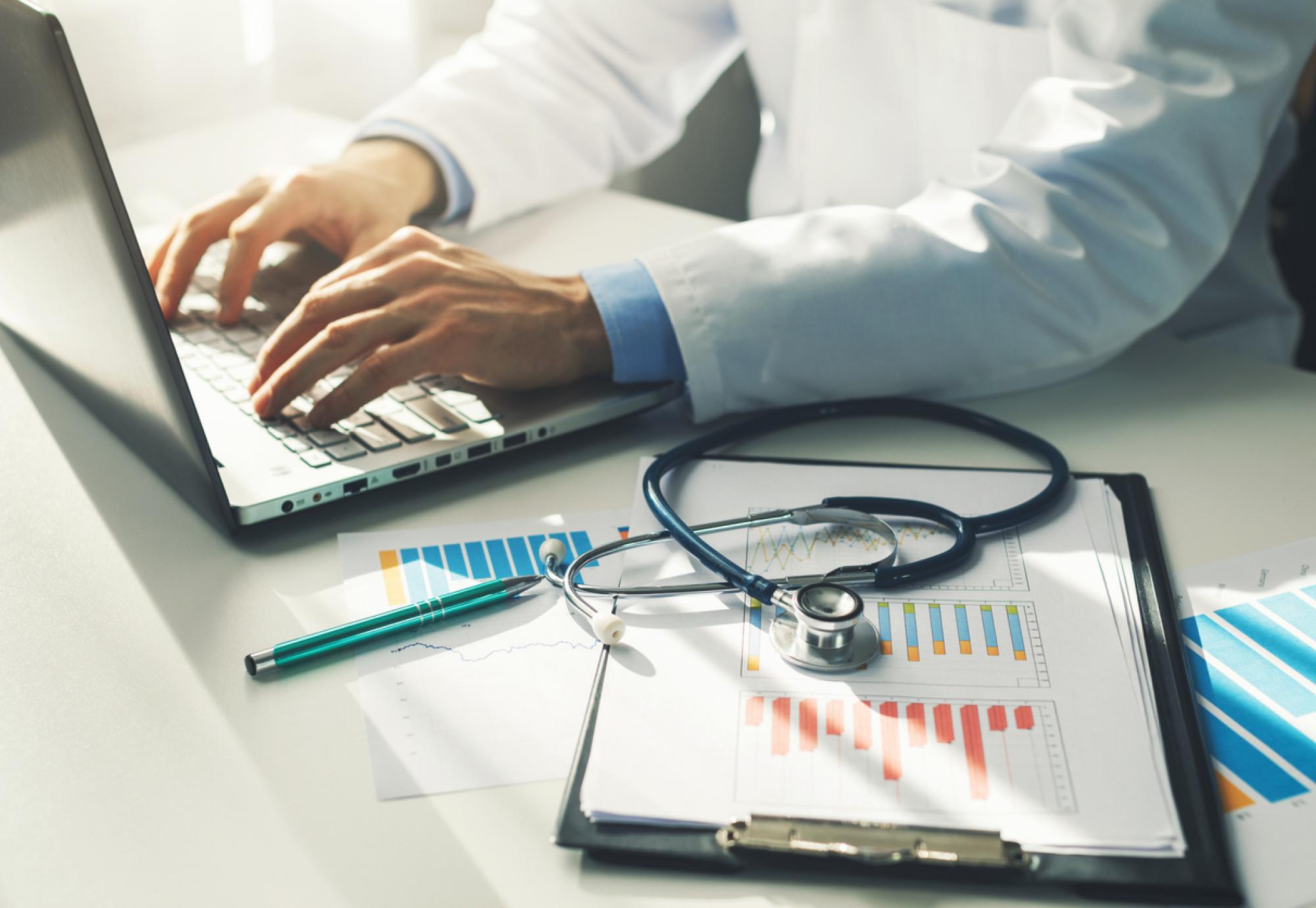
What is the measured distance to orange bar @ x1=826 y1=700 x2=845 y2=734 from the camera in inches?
18.8

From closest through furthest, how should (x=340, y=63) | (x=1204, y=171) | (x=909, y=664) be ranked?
(x=909, y=664) < (x=1204, y=171) < (x=340, y=63)

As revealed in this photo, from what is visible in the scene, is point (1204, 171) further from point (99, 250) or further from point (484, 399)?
point (99, 250)

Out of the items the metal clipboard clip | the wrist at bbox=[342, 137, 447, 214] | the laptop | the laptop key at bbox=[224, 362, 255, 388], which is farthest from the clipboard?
the wrist at bbox=[342, 137, 447, 214]

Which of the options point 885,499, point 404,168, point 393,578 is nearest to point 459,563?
point 393,578

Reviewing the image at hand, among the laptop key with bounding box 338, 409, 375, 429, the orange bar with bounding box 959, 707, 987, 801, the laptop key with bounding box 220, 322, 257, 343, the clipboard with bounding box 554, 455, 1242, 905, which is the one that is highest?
the laptop key with bounding box 220, 322, 257, 343

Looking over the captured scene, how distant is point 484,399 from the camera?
2.47 ft

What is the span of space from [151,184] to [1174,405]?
43.2 inches

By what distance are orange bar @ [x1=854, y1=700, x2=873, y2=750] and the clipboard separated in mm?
49

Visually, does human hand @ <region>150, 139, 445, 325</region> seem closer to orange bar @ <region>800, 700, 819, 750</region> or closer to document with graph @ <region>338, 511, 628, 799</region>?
document with graph @ <region>338, 511, 628, 799</region>

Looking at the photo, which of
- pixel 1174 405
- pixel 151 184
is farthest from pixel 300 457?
pixel 151 184

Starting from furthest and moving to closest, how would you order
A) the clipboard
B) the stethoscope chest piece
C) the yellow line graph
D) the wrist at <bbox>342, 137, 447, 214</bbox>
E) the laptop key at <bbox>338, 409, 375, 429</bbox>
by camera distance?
the wrist at <bbox>342, 137, 447, 214</bbox> < the laptop key at <bbox>338, 409, 375, 429</bbox> < the yellow line graph < the stethoscope chest piece < the clipboard

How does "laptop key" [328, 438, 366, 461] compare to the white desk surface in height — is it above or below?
above

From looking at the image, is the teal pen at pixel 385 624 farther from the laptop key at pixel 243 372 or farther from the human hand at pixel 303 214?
the human hand at pixel 303 214

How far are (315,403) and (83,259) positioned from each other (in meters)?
0.17
